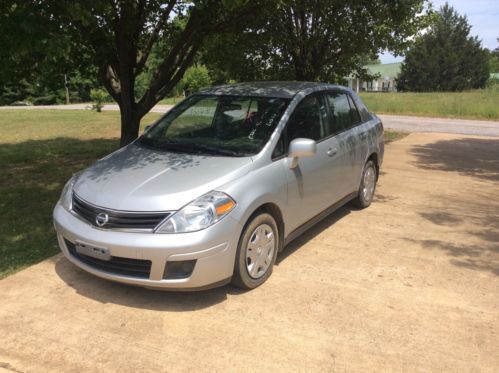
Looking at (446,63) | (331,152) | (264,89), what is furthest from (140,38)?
(446,63)

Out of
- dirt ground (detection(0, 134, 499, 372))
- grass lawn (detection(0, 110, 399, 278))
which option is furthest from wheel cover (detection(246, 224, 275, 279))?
grass lawn (detection(0, 110, 399, 278))

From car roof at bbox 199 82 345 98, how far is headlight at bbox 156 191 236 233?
5.44 ft

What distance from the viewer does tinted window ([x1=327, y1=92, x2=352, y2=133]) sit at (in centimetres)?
534

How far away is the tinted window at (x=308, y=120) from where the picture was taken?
4.56 m

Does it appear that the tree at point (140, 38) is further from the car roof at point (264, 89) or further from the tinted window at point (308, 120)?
the tinted window at point (308, 120)

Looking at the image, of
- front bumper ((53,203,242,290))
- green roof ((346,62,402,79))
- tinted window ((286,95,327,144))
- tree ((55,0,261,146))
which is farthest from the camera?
green roof ((346,62,402,79))

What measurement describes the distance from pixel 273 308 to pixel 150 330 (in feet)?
3.07

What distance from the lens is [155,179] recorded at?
386 cm

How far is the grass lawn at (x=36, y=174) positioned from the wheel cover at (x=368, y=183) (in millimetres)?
3673

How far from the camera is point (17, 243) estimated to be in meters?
5.04

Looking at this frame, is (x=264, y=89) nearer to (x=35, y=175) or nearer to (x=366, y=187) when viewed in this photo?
(x=366, y=187)

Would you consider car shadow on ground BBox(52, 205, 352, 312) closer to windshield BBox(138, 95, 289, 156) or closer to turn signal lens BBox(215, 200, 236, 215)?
turn signal lens BBox(215, 200, 236, 215)

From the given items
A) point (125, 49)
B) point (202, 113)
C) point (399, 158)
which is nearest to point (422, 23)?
point (399, 158)

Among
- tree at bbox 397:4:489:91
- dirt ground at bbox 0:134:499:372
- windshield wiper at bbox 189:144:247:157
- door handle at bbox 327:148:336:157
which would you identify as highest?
tree at bbox 397:4:489:91
